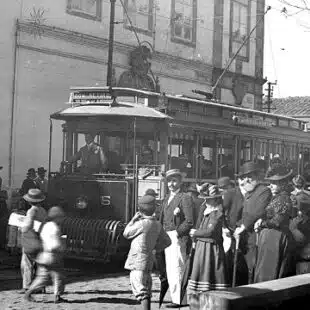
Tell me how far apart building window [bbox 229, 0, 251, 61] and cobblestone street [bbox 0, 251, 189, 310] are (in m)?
15.8

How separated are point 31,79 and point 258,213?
11.5 meters

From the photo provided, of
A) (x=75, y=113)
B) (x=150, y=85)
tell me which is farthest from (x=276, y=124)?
(x=150, y=85)

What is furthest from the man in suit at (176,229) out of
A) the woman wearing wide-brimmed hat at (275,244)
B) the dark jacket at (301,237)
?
the dark jacket at (301,237)

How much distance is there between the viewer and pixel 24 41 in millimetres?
18109

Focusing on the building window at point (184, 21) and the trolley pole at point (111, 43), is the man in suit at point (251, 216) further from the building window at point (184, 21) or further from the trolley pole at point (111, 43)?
the building window at point (184, 21)

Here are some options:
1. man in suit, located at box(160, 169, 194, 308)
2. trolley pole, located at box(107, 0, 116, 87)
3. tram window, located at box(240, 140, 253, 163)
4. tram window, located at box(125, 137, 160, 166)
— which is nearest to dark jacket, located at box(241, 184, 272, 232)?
man in suit, located at box(160, 169, 194, 308)

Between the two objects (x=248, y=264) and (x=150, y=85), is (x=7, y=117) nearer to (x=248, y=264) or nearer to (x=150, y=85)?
(x=150, y=85)

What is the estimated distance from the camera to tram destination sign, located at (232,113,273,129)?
13.7 m

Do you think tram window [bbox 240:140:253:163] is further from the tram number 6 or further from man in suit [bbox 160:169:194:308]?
man in suit [bbox 160:169:194:308]

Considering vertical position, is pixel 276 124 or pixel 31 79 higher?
pixel 31 79

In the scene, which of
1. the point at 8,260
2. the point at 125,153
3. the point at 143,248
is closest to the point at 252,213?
the point at 143,248

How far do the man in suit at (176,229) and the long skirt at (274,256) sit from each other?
1324 mm

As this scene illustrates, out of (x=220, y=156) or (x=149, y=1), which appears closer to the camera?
(x=220, y=156)

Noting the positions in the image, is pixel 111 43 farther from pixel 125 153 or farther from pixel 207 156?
pixel 125 153
